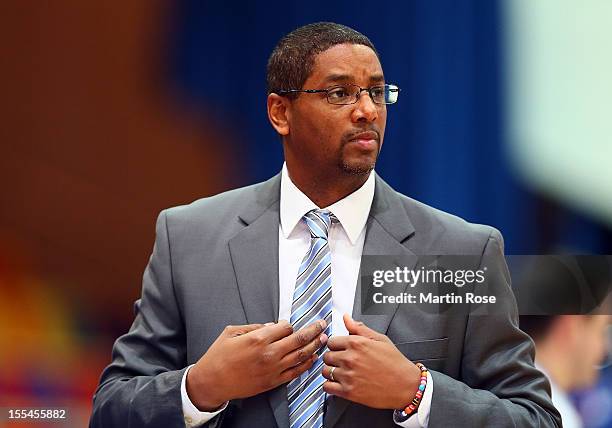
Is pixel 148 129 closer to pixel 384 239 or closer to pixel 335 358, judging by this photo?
pixel 384 239

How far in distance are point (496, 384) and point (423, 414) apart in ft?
0.75

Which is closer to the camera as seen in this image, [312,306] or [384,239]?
[312,306]

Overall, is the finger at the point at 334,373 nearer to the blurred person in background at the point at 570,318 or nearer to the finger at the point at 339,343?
the finger at the point at 339,343

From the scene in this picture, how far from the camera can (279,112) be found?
8.55 feet

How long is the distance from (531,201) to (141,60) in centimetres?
142

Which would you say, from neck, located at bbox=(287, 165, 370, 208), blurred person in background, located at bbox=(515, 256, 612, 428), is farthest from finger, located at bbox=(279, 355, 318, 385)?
blurred person in background, located at bbox=(515, 256, 612, 428)

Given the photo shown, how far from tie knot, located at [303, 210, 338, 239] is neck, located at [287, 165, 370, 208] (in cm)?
6

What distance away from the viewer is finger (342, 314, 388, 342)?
220cm

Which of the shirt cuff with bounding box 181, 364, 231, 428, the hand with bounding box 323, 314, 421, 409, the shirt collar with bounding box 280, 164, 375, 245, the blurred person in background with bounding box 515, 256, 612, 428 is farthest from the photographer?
the blurred person in background with bounding box 515, 256, 612, 428

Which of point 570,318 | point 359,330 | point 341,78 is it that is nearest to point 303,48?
point 341,78

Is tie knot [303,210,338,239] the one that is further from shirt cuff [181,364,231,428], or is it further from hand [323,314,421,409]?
shirt cuff [181,364,231,428]

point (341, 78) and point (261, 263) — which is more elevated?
point (341, 78)

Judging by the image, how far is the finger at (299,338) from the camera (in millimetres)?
2178

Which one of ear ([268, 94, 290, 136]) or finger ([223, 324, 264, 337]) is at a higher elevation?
Result: ear ([268, 94, 290, 136])
